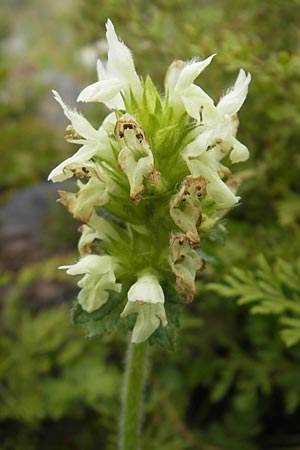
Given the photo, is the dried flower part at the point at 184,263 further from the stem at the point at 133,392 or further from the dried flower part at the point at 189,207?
the stem at the point at 133,392

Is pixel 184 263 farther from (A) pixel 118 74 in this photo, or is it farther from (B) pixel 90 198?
(A) pixel 118 74

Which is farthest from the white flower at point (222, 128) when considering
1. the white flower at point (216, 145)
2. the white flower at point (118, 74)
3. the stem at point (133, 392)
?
the stem at point (133, 392)

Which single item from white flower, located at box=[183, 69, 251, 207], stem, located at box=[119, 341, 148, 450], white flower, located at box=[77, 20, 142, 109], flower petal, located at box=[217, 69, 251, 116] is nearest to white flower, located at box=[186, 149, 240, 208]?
white flower, located at box=[183, 69, 251, 207]

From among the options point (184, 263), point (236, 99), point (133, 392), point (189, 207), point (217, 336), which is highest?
point (236, 99)

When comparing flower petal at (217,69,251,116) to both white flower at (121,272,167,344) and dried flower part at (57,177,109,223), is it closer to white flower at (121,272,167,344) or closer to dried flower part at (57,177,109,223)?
dried flower part at (57,177,109,223)

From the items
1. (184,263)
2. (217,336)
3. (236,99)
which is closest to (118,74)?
(236,99)

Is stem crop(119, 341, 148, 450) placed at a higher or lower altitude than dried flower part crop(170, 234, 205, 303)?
lower

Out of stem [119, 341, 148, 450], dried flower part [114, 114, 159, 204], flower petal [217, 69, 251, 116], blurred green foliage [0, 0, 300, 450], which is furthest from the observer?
blurred green foliage [0, 0, 300, 450]
